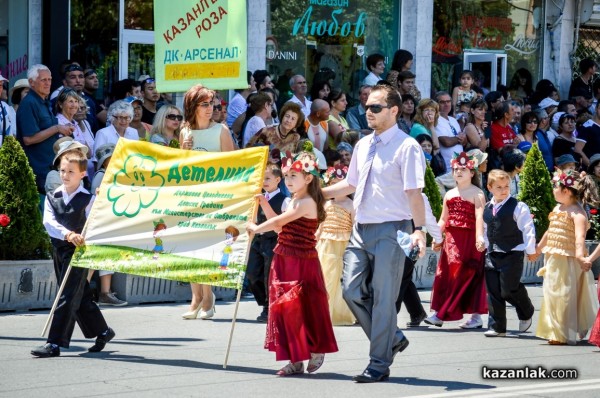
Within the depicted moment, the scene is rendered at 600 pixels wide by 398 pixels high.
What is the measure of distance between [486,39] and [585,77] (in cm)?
193

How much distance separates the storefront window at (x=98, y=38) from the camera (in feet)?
56.2

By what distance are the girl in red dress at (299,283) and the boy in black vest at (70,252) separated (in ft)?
4.57

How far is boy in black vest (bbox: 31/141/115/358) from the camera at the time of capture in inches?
378

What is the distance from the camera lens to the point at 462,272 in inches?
480

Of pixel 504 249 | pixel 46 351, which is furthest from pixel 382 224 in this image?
pixel 504 249

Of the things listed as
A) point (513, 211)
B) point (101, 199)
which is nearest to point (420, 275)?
point (513, 211)

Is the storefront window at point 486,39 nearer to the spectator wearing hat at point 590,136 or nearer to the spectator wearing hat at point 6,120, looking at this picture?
the spectator wearing hat at point 590,136

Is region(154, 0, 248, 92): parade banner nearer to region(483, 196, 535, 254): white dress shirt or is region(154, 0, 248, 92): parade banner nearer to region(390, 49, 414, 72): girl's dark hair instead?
region(483, 196, 535, 254): white dress shirt

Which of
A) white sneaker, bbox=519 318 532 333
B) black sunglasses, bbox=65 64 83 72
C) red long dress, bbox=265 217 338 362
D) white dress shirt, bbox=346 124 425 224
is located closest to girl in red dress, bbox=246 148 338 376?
red long dress, bbox=265 217 338 362

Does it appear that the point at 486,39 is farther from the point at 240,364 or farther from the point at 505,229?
the point at 240,364

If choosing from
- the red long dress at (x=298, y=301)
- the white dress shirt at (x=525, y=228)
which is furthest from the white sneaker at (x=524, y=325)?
the red long dress at (x=298, y=301)

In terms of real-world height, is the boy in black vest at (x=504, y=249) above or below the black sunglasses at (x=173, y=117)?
below

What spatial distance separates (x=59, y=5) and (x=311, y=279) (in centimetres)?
866

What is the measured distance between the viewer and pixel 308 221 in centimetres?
952
